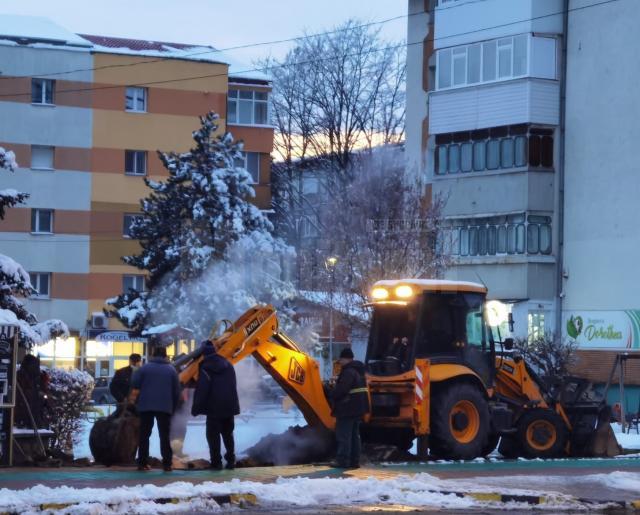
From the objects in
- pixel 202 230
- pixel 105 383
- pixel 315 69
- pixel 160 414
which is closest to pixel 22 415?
pixel 160 414

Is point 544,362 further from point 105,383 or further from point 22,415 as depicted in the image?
point 105,383

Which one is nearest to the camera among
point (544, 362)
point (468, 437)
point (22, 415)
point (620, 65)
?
point (22, 415)

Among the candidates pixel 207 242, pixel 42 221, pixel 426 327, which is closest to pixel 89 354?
pixel 42 221

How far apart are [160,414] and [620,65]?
2771 centimetres

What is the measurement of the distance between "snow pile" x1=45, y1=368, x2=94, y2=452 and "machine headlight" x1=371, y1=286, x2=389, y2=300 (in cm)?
530

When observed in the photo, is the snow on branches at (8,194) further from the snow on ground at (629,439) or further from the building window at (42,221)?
the building window at (42,221)

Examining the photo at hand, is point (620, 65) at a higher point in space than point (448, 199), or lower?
higher

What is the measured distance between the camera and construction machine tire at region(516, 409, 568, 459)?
72.6 ft

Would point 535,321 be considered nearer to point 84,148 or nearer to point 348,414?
point 84,148

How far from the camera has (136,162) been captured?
5953cm

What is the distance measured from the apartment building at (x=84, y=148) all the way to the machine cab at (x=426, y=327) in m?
36.4

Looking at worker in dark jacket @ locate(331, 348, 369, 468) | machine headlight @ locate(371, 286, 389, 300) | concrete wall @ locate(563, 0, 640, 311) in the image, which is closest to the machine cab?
machine headlight @ locate(371, 286, 389, 300)

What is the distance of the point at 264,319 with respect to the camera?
64.5 ft

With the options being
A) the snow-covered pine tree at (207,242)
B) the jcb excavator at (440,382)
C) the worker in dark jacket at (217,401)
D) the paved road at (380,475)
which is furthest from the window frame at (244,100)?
the worker in dark jacket at (217,401)
